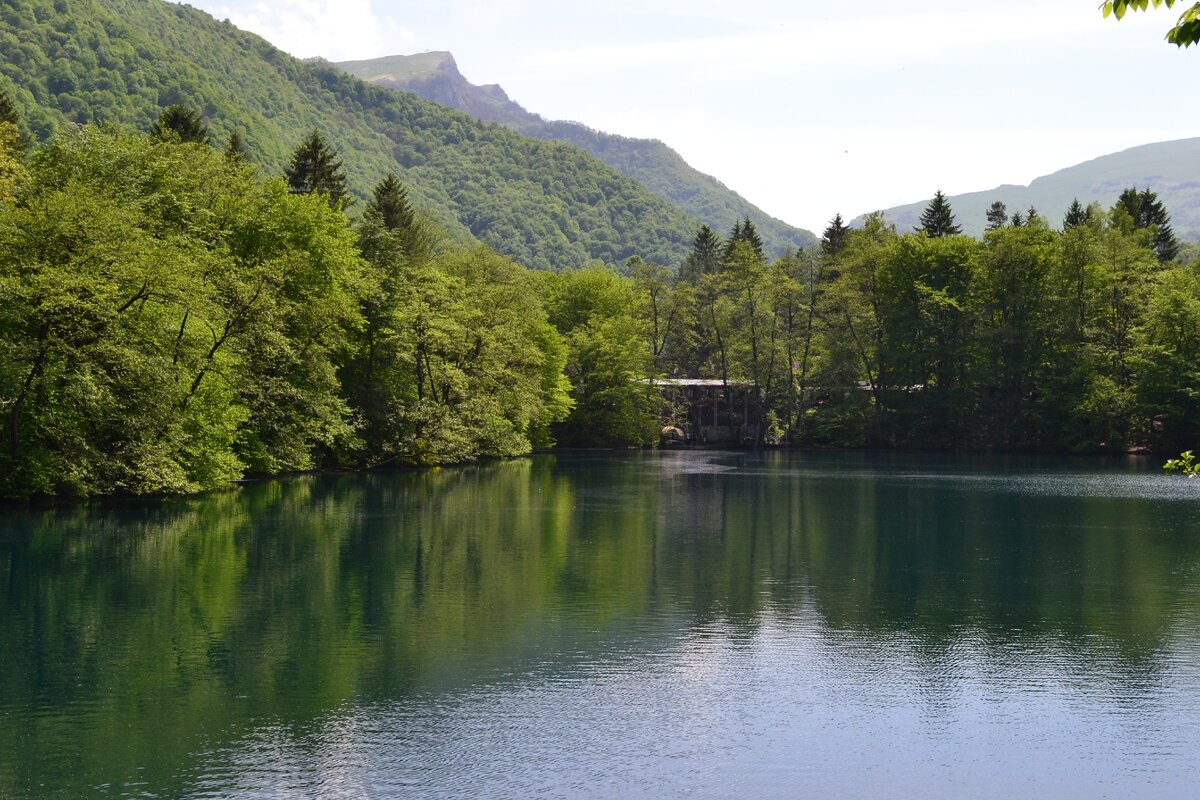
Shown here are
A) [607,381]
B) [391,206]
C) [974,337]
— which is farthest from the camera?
[607,381]

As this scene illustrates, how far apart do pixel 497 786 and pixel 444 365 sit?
4993 cm

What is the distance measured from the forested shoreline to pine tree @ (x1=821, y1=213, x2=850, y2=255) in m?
0.33

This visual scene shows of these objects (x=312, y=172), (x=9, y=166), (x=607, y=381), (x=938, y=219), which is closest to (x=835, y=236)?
(x=938, y=219)

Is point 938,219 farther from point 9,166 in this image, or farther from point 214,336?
point 9,166

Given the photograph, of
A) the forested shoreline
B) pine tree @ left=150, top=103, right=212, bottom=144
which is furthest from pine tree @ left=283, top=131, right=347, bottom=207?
pine tree @ left=150, top=103, right=212, bottom=144

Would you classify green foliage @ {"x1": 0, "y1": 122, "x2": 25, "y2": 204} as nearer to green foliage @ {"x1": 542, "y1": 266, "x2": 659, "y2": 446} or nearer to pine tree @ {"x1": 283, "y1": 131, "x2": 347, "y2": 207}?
pine tree @ {"x1": 283, "y1": 131, "x2": 347, "y2": 207}

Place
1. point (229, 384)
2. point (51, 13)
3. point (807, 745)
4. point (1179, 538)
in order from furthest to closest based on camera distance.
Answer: point (51, 13), point (229, 384), point (1179, 538), point (807, 745)

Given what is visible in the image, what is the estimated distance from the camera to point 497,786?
11.6 m

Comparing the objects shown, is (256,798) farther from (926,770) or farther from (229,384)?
(229,384)

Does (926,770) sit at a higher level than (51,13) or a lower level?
lower

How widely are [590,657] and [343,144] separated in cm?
17674

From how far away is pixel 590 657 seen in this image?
17.3 m

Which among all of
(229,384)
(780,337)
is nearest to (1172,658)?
(229,384)

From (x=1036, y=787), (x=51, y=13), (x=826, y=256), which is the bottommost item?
(x=1036, y=787)
